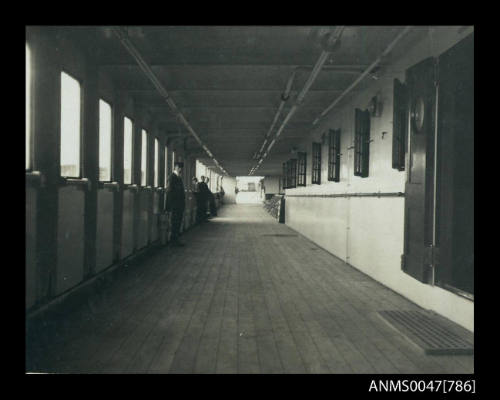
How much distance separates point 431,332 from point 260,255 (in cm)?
456

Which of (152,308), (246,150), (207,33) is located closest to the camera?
(152,308)

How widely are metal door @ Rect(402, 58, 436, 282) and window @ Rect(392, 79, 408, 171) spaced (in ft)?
0.78

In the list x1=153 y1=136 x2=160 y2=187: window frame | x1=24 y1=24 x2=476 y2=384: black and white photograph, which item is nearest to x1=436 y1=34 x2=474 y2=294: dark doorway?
x1=24 y1=24 x2=476 y2=384: black and white photograph

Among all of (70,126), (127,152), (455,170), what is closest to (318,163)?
(127,152)

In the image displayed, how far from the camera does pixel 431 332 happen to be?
3.53 metres

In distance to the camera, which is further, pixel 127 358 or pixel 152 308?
pixel 152 308

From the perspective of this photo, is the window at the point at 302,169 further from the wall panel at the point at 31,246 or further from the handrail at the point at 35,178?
the wall panel at the point at 31,246

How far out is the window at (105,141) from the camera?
6005 millimetres

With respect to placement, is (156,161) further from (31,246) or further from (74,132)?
(31,246)

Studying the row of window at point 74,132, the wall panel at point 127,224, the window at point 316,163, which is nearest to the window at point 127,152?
the row of window at point 74,132
